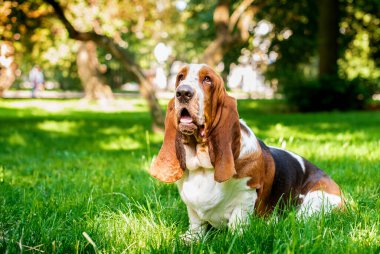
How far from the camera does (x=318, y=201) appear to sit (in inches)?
152

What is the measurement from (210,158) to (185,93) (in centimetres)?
51

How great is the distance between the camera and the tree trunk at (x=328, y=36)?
1925cm

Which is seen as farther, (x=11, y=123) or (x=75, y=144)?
(x=11, y=123)

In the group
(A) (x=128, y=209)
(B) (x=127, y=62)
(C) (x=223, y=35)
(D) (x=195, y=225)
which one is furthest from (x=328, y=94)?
(D) (x=195, y=225)

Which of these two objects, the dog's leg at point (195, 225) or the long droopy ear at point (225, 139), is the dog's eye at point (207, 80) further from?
the dog's leg at point (195, 225)

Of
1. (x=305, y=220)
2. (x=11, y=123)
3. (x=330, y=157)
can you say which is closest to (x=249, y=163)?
(x=305, y=220)

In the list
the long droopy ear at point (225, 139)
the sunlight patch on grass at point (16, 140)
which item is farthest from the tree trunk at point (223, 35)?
the long droopy ear at point (225, 139)

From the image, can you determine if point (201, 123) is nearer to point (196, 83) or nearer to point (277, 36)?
point (196, 83)

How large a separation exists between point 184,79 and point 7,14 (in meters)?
8.47

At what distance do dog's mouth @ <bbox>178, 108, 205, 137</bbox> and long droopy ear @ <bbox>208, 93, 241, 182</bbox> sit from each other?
154 millimetres

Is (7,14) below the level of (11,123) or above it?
above

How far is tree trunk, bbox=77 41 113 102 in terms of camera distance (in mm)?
27312

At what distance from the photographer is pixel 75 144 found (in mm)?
9555

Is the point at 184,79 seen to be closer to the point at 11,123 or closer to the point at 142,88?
the point at 142,88
